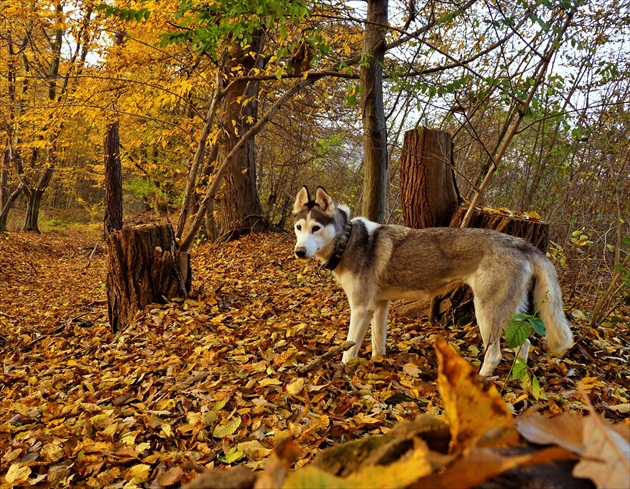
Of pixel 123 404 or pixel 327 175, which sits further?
pixel 327 175

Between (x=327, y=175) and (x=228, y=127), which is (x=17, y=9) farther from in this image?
(x=327, y=175)

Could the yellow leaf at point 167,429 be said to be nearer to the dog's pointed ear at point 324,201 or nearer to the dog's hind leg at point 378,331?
the dog's hind leg at point 378,331

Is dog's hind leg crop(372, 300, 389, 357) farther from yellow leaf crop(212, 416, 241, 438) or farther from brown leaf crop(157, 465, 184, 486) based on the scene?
brown leaf crop(157, 465, 184, 486)

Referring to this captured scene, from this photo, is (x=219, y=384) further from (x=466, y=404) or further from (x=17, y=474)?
(x=466, y=404)

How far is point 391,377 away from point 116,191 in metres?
16.2

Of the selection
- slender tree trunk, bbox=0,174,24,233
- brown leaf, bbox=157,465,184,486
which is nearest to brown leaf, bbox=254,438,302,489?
brown leaf, bbox=157,465,184,486

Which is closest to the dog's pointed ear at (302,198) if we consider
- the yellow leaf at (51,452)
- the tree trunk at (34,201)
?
the yellow leaf at (51,452)

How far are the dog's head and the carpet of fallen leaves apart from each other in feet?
3.79

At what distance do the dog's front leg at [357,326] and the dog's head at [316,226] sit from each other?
0.73 m

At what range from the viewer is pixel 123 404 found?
4.17 m

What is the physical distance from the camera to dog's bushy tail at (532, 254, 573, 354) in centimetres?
415

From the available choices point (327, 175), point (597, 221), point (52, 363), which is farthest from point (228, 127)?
point (597, 221)

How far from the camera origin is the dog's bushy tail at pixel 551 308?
4.15m

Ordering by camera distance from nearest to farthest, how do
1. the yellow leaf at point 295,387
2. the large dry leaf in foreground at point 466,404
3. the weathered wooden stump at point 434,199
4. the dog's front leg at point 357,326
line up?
1. the large dry leaf in foreground at point 466,404
2. the yellow leaf at point 295,387
3. the dog's front leg at point 357,326
4. the weathered wooden stump at point 434,199
